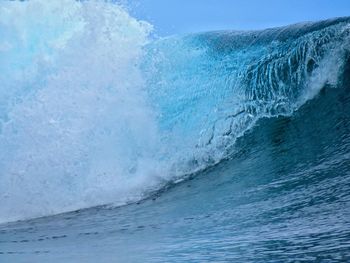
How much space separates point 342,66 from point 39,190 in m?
4.62

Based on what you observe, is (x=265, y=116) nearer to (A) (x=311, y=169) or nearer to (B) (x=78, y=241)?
(A) (x=311, y=169)

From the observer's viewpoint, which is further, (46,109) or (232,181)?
(46,109)

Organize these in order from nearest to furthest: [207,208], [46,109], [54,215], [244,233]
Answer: [244,233] → [207,208] → [54,215] → [46,109]

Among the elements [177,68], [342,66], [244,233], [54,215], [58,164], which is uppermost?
[177,68]

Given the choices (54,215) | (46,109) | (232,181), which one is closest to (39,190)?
(54,215)

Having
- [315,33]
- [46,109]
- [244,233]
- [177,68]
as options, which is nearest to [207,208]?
[244,233]

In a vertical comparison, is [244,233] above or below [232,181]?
below

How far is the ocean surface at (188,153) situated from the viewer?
2.87 metres

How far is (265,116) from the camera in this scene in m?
7.02

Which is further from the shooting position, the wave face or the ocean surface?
the wave face

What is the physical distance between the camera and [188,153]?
6.93 meters

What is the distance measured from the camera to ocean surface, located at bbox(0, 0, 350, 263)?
9.41 feet

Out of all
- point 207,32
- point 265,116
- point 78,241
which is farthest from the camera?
point 207,32

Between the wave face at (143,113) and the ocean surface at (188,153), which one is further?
the wave face at (143,113)
